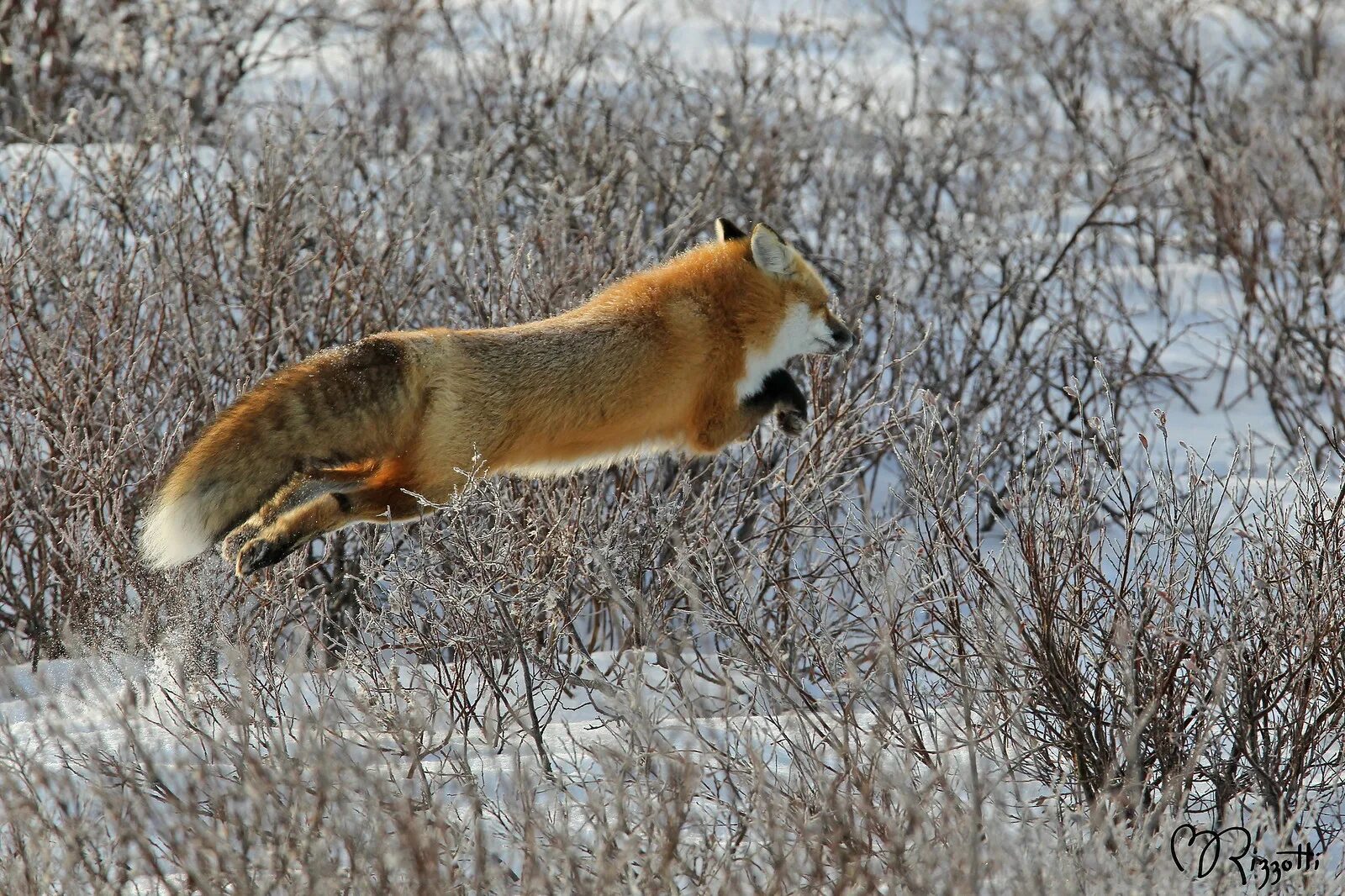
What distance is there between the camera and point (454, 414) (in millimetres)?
4168

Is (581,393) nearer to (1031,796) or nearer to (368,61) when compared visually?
(1031,796)

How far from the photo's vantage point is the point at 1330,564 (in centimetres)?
393

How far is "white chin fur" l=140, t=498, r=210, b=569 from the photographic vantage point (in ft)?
12.9

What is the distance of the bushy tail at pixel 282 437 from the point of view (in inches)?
155

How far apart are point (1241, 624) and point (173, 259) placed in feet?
15.6

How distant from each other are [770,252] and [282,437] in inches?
70.9

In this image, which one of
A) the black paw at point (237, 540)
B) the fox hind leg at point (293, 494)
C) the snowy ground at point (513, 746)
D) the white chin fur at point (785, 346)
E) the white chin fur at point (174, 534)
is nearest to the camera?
the snowy ground at point (513, 746)

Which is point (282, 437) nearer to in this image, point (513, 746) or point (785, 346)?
point (513, 746)

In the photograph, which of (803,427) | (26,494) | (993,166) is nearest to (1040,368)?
(993,166)

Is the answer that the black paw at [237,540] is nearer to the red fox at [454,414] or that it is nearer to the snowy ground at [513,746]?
the red fox at [454,414]

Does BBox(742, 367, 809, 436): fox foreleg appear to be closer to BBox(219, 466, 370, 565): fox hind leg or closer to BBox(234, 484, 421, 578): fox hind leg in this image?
BBox(234, 484, 421, 578): fox hind leg
